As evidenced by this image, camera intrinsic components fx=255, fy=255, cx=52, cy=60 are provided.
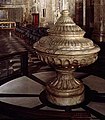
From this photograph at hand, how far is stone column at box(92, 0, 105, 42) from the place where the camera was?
8227 millimetres

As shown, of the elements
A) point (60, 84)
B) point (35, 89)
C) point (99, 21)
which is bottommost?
point (35, 89)

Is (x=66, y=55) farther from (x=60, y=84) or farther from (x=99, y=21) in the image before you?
(x=99, y=21)

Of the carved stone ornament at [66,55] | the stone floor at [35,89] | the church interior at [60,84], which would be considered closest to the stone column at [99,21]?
the church interior at [60,84]

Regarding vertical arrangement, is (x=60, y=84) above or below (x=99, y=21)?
below

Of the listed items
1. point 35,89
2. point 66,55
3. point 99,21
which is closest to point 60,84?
point 66,55

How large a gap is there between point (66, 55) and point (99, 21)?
5504 mm

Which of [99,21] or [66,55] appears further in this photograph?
[99,21]

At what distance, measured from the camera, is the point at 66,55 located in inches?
130

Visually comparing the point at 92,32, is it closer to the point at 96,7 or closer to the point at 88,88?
the point at 96,7

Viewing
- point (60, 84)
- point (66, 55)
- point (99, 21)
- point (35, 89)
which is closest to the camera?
point (66, 55)

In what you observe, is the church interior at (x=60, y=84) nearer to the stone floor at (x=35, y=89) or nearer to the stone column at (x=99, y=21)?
the stone floor at (x=35, y=89)

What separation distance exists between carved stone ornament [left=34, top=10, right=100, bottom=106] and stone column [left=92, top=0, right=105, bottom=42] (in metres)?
4.59

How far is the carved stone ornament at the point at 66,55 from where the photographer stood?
3338 millimetres

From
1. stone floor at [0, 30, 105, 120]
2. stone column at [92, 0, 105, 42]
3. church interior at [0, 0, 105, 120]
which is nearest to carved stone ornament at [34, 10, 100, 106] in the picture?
church interior at [0, 0, 105, 120]
